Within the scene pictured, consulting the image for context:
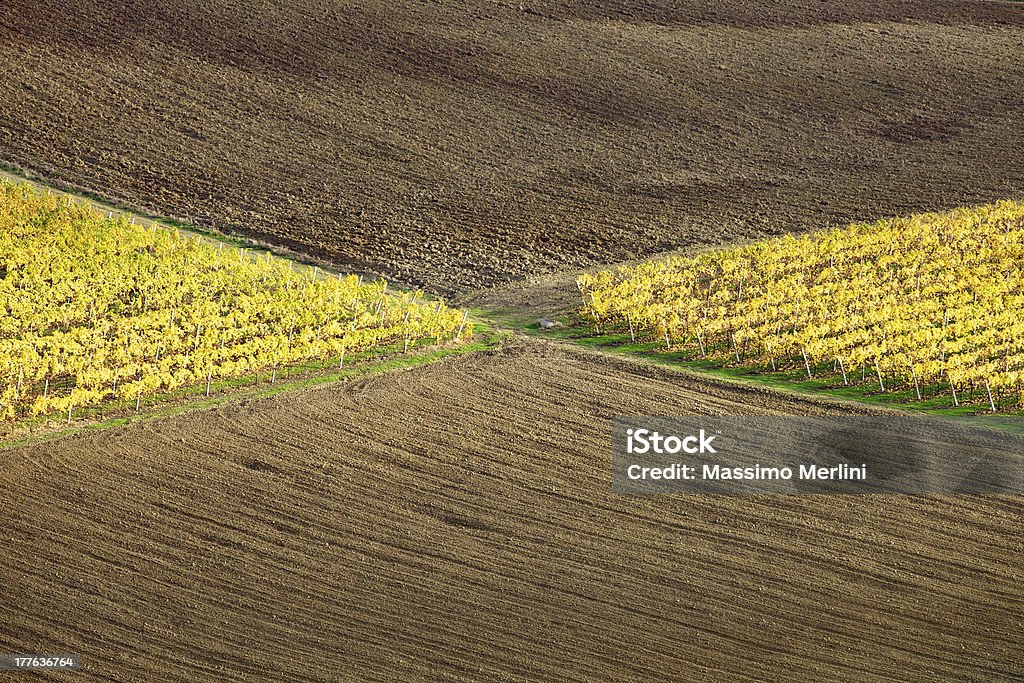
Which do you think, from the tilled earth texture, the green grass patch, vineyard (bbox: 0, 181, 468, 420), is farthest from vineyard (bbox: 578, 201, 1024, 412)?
vineyard (bbox: 0, 181, 468, 420)

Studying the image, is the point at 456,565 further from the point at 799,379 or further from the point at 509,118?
the point at 509,118

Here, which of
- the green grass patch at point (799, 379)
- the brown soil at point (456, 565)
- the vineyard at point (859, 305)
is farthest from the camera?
the vineyard at point (859, 305)

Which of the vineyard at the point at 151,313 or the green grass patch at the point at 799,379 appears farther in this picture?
the green grass patch at the point at 799,379

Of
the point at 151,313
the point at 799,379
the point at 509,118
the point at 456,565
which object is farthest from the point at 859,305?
the point at 509,118

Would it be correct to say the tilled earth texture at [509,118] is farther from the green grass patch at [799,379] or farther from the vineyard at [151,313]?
the green grass patch at [799,379]

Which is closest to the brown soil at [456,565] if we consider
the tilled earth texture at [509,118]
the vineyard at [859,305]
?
the vineyard at [859,305]
